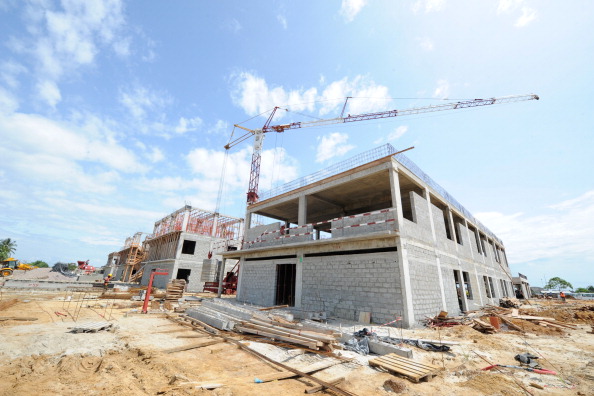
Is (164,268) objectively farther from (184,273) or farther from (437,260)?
(437,260)

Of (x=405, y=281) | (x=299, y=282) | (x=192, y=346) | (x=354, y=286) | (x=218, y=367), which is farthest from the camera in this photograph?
(x=299, y=282)

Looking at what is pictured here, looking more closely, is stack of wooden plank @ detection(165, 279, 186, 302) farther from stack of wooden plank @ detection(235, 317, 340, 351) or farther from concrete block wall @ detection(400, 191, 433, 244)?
concrete block wall @ detection(400, 191, 433, 244)

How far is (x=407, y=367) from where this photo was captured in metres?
5.14

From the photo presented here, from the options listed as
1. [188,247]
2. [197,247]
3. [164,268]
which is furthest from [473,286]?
[164,268]

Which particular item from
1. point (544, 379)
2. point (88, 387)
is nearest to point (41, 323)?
point (88, 387)

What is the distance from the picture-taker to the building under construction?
30.1 meters

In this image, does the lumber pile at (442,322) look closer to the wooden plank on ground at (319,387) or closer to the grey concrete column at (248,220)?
the wooden plank on ground at (319,387)

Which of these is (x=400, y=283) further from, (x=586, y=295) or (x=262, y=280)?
(x=586, y=295)

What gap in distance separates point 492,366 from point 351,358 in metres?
3.11

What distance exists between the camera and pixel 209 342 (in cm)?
709

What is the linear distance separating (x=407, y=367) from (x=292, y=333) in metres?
3.18

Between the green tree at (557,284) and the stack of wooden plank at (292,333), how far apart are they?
347 ft

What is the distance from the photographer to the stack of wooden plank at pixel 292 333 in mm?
6434

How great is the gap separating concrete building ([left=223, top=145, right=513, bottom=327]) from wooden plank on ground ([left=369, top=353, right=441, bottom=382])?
16.0 feet
